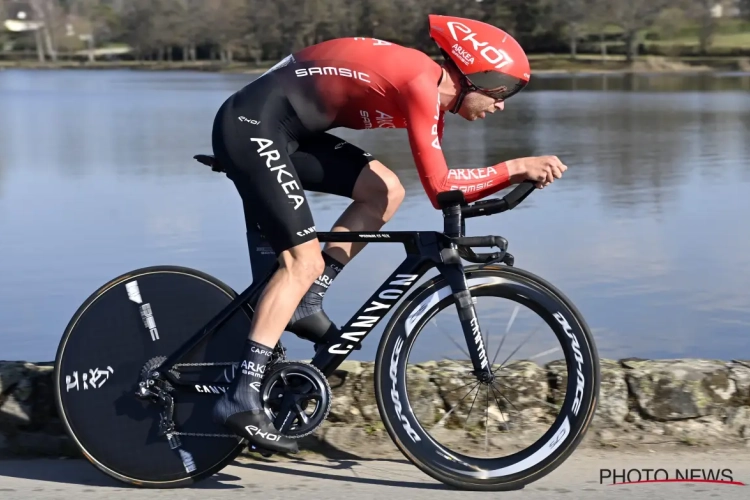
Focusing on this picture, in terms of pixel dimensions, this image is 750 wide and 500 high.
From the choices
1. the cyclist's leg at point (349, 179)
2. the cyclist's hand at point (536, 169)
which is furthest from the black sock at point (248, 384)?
the cyclist's hand at point (536, 169)

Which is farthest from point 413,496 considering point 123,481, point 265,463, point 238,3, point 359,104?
point 238,3

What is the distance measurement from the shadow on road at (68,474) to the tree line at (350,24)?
61.8 m

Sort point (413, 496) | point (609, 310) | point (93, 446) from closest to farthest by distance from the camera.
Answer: point (413, 496)
point (93, 446)
point (609, 310)

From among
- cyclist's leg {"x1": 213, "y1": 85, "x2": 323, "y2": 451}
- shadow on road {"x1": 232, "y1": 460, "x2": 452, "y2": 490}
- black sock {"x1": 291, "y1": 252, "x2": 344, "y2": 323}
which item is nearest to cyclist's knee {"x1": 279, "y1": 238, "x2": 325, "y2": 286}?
cyclist's leg {"x1": 213, "y1": 85, "x2": 323, "y2": 451}

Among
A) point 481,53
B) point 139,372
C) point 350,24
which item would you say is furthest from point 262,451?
point 350,24

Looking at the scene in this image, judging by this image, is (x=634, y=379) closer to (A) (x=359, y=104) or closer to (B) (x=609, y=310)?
(A) (x=359, y=104)

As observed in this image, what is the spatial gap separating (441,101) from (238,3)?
4517 inches

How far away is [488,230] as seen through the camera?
9727 millimetres

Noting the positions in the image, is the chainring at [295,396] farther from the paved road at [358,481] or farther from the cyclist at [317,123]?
the paved road at [358,481]

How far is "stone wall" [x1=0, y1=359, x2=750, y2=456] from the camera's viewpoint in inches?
171

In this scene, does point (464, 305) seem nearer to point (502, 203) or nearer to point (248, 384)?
point (502, 203)

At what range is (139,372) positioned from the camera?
14.0ft

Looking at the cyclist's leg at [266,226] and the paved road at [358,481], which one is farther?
the cyclist's leg at [266,226]

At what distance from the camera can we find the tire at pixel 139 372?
13.6ft
